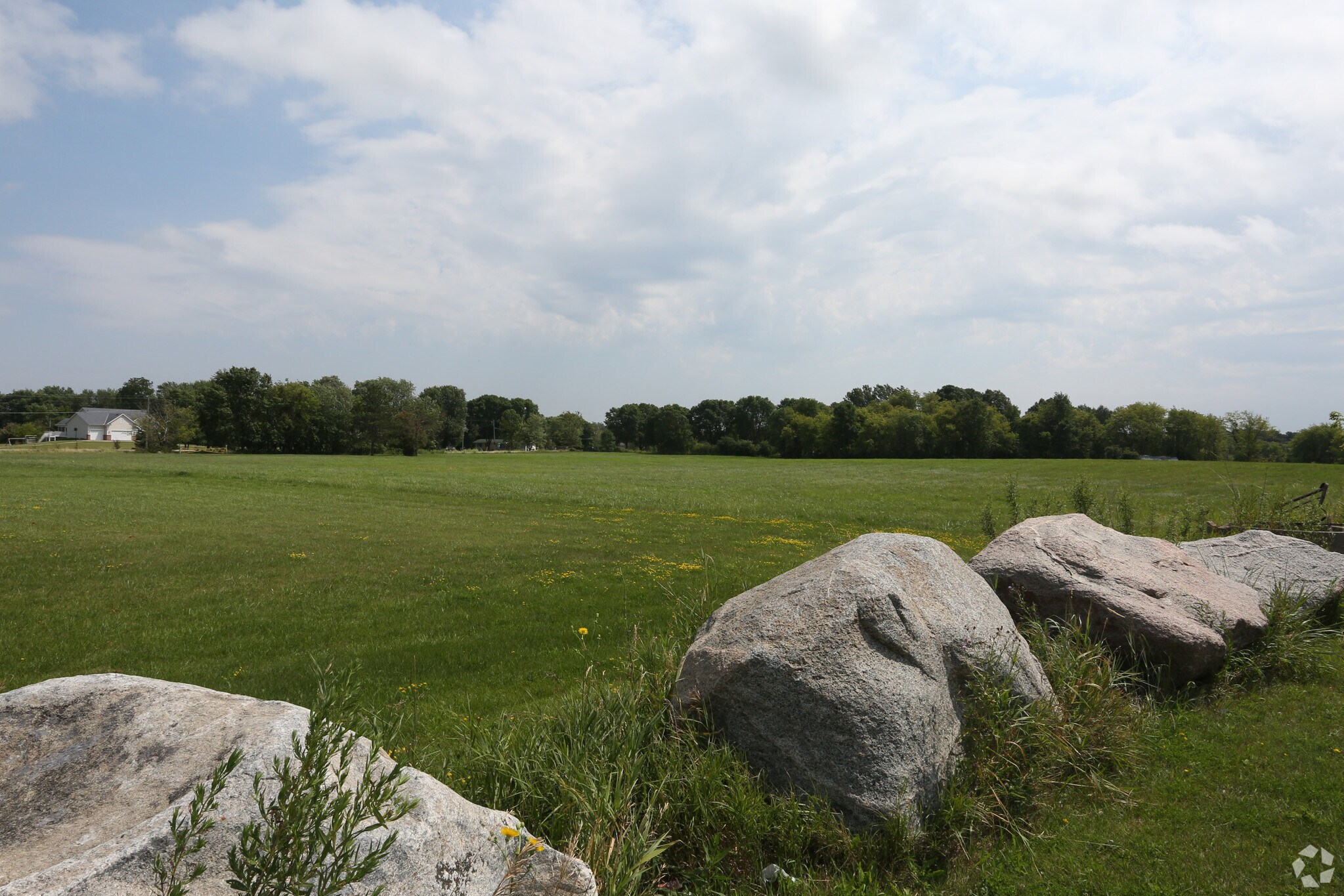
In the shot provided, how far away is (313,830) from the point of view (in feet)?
9.41

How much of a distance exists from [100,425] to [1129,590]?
594 ft

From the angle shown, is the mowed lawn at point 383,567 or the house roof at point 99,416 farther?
the house roof at point 99,416

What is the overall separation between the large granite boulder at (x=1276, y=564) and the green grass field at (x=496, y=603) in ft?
6.33

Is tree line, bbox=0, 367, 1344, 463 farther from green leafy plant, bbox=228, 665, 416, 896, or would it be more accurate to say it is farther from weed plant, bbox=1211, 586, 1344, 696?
green leafy plant, bbox=228, 665, 416, 896

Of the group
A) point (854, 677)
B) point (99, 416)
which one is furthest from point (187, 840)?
point (99, 416)

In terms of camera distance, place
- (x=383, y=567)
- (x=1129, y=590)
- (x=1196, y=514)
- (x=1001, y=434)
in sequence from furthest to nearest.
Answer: (x=1001, y=434) < (x=1196, y=514) < (x=383, y=567) < (x=1129, y=590)

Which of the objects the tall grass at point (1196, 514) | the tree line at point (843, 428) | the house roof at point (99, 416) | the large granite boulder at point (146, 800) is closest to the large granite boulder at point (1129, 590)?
the tall grass at point (1196, 514)

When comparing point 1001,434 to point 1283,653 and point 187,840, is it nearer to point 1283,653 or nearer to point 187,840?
point 1283,653

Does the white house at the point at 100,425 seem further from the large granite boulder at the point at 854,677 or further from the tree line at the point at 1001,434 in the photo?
the large granite boulder at the point at 854,677

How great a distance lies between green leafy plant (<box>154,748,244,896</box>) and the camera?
97.7 inches

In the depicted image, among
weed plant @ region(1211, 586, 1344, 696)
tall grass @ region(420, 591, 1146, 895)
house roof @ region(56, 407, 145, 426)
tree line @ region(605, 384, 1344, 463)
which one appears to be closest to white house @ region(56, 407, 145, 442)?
house roof @ region(56, 407, 145, 426)

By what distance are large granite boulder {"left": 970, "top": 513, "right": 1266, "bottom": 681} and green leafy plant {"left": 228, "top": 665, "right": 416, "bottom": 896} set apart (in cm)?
754

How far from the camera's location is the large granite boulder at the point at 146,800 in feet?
8.77

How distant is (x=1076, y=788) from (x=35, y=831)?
23.3 ft
